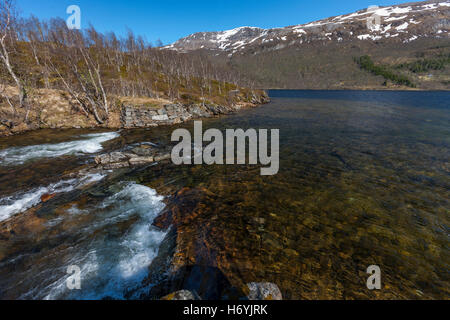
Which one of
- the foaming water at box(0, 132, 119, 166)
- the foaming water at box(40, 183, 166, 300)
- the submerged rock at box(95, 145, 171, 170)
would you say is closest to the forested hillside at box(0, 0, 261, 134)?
the foaming water at box(0, 132, 119, 166)

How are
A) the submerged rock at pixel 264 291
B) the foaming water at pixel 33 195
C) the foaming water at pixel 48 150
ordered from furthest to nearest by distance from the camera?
the foaming water at pixel 48 150 < the foaming water at pixel 33 195 < the submerged rock at pixel 264 291

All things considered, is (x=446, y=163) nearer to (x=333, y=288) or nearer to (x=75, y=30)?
(x=333, y=288)

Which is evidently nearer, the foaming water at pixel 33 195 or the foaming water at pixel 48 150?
the foaming water at pixel 33 195

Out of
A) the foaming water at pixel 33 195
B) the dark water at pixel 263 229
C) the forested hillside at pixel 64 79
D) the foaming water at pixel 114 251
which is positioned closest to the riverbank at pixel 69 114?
the forested hillside at pixel 64 79

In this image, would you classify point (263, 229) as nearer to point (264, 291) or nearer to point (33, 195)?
point (264, 291)

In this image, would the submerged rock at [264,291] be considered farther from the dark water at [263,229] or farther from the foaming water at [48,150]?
the foaming water at [48,150]

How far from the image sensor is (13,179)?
43.5 ft

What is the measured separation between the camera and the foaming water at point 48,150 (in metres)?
17.2

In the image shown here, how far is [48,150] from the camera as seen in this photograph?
19.6 metres

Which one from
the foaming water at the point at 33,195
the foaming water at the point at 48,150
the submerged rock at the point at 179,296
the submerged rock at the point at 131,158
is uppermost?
the foaming water at the point at 48,150

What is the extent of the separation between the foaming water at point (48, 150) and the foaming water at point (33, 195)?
300 inches

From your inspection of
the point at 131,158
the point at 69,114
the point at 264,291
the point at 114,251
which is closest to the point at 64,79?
the point at 69,114

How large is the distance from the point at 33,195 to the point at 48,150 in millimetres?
11609

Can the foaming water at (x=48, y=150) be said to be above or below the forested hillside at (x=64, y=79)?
below
